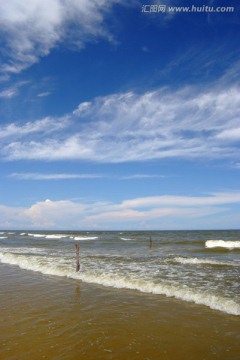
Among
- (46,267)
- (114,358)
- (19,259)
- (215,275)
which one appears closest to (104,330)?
(114,358)

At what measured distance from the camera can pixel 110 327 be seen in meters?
9.97

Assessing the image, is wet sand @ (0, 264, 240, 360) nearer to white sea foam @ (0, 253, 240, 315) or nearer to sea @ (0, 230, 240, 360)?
sea @ (0, 230, 240, 360)

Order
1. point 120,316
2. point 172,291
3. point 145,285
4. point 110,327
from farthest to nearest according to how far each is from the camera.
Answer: point 145,285
point 172,291
point 120,316
point 110,327

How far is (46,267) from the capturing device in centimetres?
2219

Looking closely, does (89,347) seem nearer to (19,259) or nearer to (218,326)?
(218,326)

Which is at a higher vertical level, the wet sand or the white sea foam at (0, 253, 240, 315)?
the white sea foam at (0, 253, 240, 315)

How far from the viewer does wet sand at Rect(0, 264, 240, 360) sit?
8109mm

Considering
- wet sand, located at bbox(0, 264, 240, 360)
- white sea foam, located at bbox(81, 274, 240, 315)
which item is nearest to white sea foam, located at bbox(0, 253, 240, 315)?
white sea foam, located at bbox(81, 274, 240, 315)

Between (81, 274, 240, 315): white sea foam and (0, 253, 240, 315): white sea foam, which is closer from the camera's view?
(81, 274, 240, 315): white sea foam

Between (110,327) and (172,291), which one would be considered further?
(172,291)

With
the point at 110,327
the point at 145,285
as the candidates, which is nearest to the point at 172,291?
the point at 145,285

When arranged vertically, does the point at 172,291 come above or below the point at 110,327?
above

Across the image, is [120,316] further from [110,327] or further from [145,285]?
[145,285]

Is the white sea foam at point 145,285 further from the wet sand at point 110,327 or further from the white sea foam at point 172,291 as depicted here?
the wet sand at point 110,327
